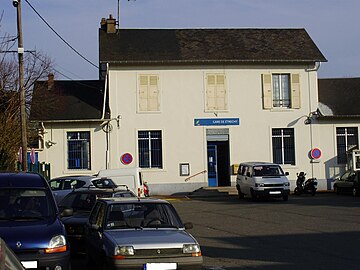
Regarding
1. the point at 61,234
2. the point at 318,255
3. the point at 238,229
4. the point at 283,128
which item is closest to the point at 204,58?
the point at 283,128

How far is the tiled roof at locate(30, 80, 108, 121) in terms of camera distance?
36.0m

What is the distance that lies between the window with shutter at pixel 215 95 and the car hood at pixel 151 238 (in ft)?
86.5

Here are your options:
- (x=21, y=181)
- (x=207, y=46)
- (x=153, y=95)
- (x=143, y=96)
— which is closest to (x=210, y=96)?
(x=153, y=95)

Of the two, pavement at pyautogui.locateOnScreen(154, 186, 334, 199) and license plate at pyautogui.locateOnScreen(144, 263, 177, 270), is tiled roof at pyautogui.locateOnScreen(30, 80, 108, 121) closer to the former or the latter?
pavement at pyautogui.locateOnScreen(154, 186, 334, 199)

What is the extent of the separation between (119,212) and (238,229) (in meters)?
8.65

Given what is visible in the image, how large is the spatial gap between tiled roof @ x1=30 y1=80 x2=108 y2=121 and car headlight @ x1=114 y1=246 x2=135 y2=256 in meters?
26.5

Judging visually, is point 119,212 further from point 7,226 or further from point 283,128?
point 283,128

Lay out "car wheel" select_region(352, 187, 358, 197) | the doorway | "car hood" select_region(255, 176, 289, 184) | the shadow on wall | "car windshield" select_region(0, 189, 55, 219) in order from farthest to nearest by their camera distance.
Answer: the shadow on wall, the doorway, "car wheel" select_region(352, 187, 358, 197), "car hood" select_region(255, 176, 289, 184), "car windshield" select_region(0, 189, 55, 219)

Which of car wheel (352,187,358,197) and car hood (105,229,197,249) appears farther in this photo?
car wheel (352,187,358,197)

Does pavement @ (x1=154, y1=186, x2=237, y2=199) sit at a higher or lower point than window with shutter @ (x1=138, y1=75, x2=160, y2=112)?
lower

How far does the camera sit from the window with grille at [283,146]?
37.3 m

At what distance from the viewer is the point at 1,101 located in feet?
109

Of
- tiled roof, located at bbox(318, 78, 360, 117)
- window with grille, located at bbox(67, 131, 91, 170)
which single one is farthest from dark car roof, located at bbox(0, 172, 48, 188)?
tiled roof, located at bbox(318, 78, 360, 117)

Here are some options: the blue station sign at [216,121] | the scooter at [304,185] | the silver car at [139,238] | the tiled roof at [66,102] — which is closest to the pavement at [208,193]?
the scooter at [304,185]
